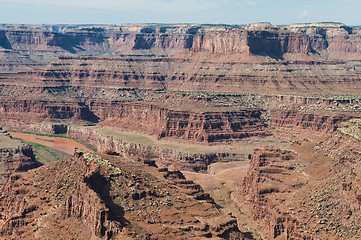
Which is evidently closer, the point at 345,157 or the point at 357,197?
the point at 357,197

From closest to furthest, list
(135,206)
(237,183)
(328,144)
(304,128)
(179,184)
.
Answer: (135,206) → (179,184) → (328,144) → (237,183) → (304,128)

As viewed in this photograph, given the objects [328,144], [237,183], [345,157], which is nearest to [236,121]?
[237,183]

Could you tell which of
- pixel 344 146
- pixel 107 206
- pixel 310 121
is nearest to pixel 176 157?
pixel 310 121

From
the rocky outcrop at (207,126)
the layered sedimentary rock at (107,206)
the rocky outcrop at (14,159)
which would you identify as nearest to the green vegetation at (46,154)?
the rocky outcrop at (14,159)

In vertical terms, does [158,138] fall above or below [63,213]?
below

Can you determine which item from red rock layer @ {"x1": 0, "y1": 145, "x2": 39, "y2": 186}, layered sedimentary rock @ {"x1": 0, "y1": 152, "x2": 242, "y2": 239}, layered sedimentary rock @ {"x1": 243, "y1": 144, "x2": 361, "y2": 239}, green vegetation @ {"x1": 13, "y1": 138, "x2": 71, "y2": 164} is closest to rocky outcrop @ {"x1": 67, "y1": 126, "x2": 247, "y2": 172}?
green vegetation @ {"x1": 13, "y1": 138, "x2": 71, "y2": 164}

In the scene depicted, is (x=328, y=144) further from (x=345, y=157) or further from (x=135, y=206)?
(x=135, y=206)

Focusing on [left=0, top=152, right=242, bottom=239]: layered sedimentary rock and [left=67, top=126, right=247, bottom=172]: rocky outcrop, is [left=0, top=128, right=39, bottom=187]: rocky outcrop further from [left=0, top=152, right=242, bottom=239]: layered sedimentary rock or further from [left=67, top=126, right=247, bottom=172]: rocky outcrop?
[left=0, top=152, right=242, bottom=239]: layered sedimentary rock

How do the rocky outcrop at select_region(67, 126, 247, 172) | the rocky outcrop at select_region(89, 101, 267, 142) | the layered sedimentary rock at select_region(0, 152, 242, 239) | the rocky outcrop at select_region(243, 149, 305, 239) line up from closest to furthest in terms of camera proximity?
the layered sedimentary rock at select_region(0, 152, 242, 239)
the rocky outcrop at select_region(243, 149, 305, 239)
the rocky outcrop at select_region(67, 126, 247, 172)
the rocky outcrop at select_region(89, 101, 267, 142)

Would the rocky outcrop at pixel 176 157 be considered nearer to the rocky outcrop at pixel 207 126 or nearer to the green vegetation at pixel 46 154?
the rocky outcrop at pixel 207 126
